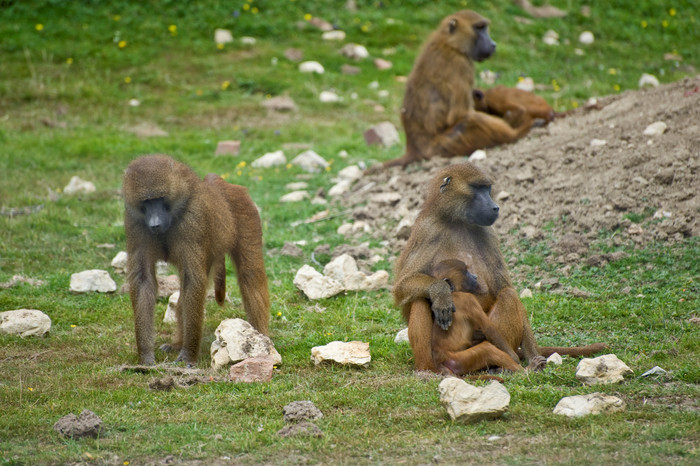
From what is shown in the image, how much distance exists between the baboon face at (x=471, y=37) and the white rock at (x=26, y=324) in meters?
7.03

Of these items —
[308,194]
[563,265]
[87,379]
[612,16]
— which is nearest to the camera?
[87,379]

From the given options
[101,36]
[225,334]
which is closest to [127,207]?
[225,334]

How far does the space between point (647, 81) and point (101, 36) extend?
10637 millimetres

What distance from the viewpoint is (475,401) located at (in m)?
4.84

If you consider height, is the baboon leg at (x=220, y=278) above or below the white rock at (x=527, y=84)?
below

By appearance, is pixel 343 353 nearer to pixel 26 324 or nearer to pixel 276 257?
pixel 26 324

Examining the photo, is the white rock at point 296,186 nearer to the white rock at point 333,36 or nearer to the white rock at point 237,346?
the white rock at point 237,346

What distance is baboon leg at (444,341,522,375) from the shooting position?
18.8ft

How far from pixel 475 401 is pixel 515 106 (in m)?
7.19

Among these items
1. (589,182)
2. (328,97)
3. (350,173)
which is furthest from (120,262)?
(328,97)

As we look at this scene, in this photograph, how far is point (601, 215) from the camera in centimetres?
821

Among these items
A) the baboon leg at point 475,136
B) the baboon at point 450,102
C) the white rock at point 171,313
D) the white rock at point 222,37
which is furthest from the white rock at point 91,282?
the white rock at point 222,37

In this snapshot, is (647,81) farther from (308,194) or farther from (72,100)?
(72,100)

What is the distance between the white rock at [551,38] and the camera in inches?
691
